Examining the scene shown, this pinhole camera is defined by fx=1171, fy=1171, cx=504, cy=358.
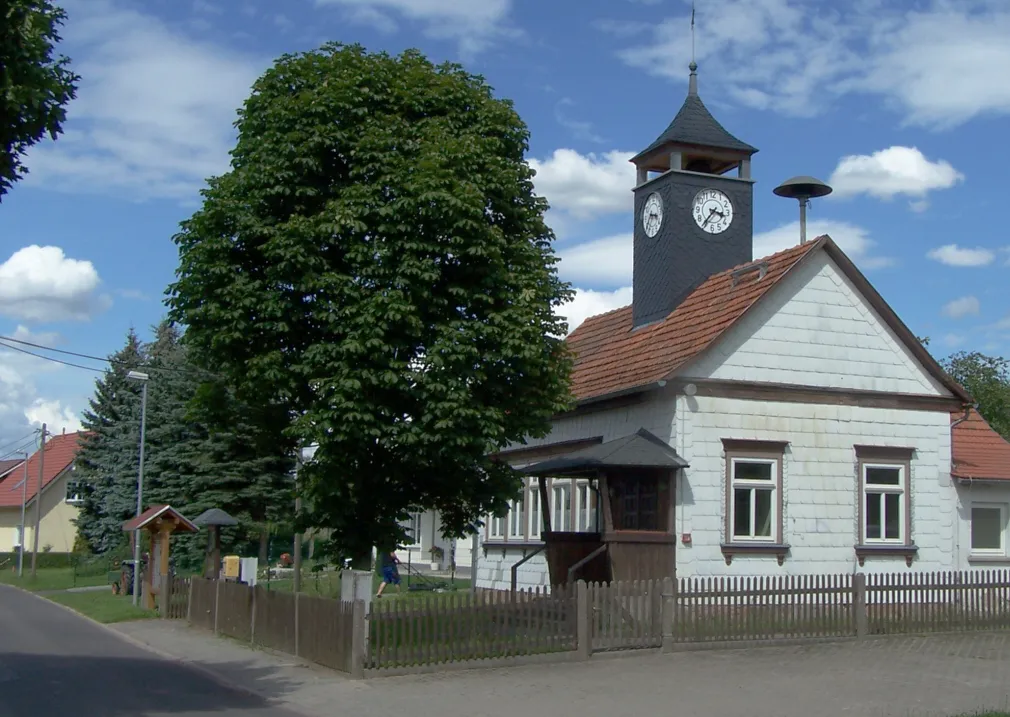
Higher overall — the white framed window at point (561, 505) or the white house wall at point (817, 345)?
the white house wall at point (817, 345)

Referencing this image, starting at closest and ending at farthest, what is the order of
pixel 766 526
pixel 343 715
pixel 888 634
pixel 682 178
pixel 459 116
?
pixel 343 715
pixel 459 116
pixel 888 634
pixel 766 526
pixel 682 178

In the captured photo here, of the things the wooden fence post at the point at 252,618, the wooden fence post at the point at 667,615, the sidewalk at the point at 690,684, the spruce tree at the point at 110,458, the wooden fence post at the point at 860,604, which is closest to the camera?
the sidewalk at the point at 690,684

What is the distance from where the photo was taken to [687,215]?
24.5 metres

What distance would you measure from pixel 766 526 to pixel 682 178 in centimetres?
761

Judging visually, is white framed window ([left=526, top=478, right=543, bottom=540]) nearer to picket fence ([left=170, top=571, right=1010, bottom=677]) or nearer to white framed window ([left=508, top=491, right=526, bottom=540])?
white framed window ([left=508, top=491, right=526, bottom=540])

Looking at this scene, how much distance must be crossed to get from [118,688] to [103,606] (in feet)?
51.9

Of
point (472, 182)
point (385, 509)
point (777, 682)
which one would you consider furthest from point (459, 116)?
point (777, 682)

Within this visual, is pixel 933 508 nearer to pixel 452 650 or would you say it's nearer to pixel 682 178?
pixel 682 178

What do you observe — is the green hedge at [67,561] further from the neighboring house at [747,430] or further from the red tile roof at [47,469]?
the neighboring house at [747,430]

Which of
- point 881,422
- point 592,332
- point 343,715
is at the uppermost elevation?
point 592,332

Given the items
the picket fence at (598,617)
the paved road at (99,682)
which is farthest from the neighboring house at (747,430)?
the paved road at (99,682)

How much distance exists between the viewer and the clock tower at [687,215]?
80.2 ft

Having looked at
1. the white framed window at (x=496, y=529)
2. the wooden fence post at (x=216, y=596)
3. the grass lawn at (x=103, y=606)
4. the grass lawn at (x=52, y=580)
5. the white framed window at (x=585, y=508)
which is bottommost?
the grass lawn at (x=52, y=580)

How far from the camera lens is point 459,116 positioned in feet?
58.8
